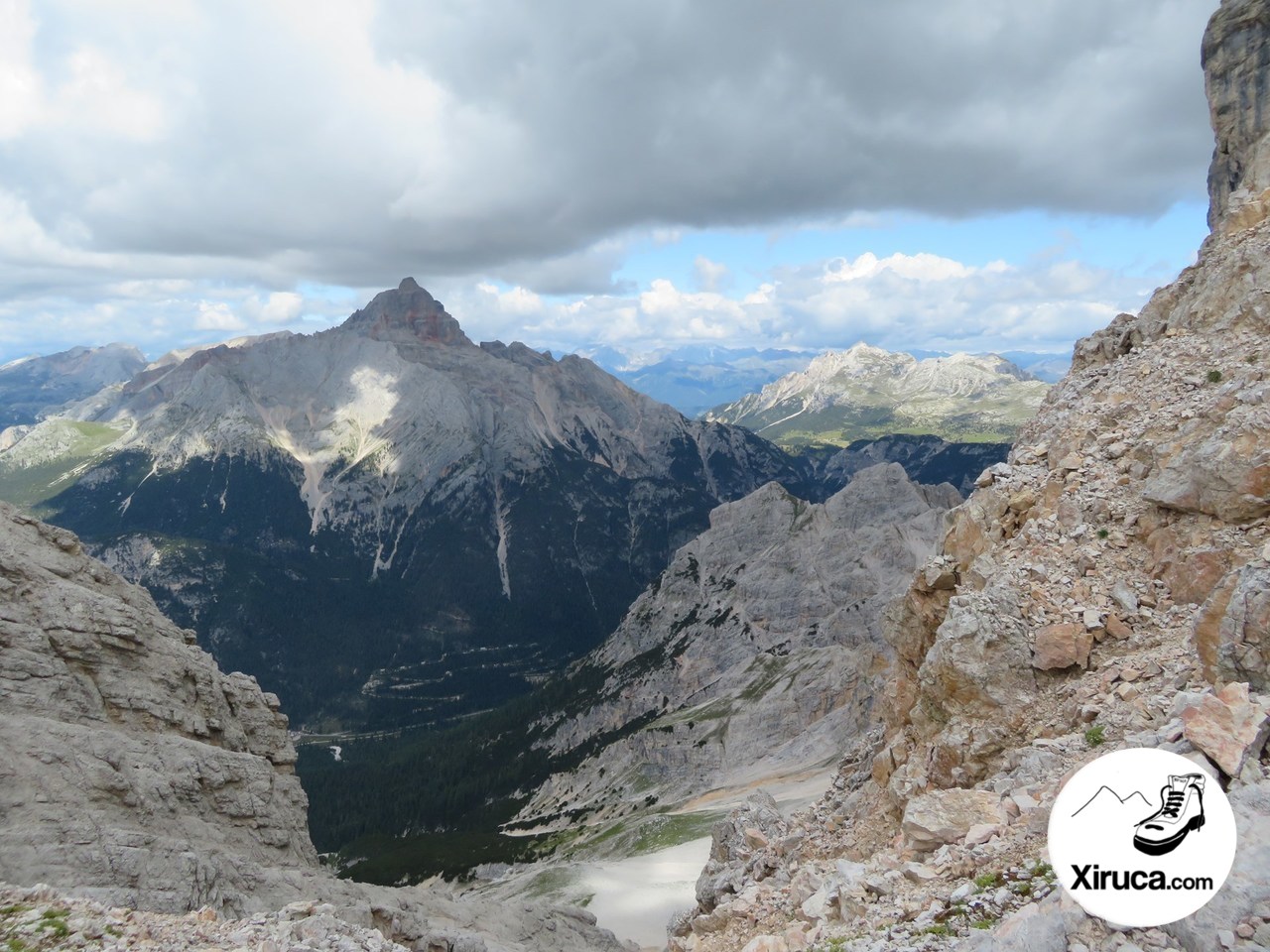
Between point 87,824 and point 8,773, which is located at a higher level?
point 8,773

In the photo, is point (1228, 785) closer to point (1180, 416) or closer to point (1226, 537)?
point (1226, 537)

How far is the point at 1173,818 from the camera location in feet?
37.8

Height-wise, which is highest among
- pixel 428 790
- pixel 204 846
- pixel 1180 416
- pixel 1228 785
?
pixel 1180 416

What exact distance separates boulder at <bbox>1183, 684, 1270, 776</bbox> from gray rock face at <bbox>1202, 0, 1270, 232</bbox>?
255 ft

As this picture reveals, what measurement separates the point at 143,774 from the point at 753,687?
140 metres

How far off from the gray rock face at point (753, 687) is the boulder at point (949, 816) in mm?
94126

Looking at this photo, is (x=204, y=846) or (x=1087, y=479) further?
(x=204, y=846)

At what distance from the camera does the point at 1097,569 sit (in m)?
25.2

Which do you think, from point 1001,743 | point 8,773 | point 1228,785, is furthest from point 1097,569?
point 8,773

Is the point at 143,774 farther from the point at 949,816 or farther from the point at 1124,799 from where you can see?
the point at 1124,799

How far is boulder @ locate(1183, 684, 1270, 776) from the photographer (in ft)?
43.8

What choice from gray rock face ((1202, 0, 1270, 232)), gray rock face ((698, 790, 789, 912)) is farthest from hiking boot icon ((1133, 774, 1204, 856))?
gray rock face ((1202, 0, 1270, 232))

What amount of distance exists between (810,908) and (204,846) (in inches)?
1029

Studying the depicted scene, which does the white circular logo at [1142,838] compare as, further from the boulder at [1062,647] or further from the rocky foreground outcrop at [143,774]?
the rocky foreground outcrop at [143,774]
